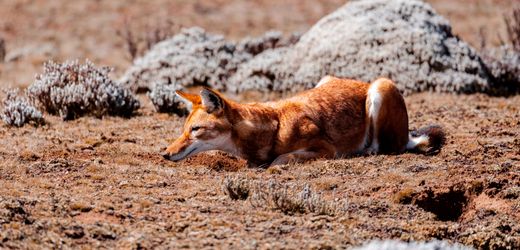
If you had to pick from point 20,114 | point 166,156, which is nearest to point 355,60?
point 20,114

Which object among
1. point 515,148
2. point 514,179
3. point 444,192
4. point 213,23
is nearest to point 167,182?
point 444,192

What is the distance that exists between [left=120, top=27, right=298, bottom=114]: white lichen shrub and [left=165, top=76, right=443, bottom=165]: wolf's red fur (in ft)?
18.0

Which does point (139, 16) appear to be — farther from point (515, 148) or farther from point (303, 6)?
point (515, 148)

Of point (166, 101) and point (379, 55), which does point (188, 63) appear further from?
point (379, 55)

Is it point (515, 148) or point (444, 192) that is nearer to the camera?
point (444, 192)

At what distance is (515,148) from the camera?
8820 mm

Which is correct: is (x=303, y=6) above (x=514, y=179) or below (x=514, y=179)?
above

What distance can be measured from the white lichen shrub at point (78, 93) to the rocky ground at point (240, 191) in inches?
10.5

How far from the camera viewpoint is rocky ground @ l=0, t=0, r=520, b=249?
19.4 ft

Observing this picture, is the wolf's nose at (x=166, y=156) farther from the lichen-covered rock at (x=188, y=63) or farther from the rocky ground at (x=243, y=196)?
the lichen-covered rock at (x=188, y=63)

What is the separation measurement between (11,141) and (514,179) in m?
5.67

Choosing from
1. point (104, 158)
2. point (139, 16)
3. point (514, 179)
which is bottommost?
point (514, 179)

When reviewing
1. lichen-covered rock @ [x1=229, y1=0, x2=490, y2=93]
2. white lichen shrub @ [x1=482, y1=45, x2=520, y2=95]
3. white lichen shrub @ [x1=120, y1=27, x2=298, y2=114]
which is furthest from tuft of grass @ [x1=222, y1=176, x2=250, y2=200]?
white lichen shrub @ [x1=482, y1=45, x2=520, y2=95]

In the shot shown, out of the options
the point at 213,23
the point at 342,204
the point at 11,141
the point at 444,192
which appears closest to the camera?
the point at 342,204
